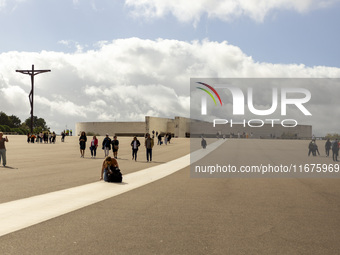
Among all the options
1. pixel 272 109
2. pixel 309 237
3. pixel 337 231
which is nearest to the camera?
pixel 309 237

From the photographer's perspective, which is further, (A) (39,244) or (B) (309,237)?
(B) (309,237)

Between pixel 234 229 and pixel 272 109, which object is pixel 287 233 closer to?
pixel 234 229

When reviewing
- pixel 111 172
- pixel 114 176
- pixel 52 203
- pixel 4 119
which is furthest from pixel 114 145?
pixel 4 119

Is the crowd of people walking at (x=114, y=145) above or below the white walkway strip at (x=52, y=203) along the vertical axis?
above

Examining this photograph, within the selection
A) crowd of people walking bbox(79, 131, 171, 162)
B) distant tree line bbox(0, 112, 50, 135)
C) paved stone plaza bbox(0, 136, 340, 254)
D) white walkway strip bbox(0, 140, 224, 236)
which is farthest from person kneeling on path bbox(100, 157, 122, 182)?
distant tree line bbox(0, 112, 50, 135)

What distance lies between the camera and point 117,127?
149 meters

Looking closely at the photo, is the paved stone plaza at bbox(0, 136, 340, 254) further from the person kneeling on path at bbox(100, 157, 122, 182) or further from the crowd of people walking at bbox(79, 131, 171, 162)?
the crowd of people walking at bbox(79, 131, 171, 162)

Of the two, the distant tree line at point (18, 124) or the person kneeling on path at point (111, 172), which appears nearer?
the person kneeling on path at point (111, 172)

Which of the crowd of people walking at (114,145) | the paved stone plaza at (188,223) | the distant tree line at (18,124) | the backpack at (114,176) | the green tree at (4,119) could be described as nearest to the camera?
the paved stone plaza at (188,223)

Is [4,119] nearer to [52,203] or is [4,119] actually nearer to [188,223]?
[52,203]

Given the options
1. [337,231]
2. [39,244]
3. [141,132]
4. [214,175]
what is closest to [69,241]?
[39,244]

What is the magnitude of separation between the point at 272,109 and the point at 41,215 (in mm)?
21577

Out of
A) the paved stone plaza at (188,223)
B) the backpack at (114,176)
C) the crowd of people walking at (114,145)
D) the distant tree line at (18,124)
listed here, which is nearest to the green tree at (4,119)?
the distant tree line at (18,124)

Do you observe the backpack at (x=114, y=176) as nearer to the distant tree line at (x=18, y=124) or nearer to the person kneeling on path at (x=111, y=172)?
the person kneeling on path at (x=111, y=172)
